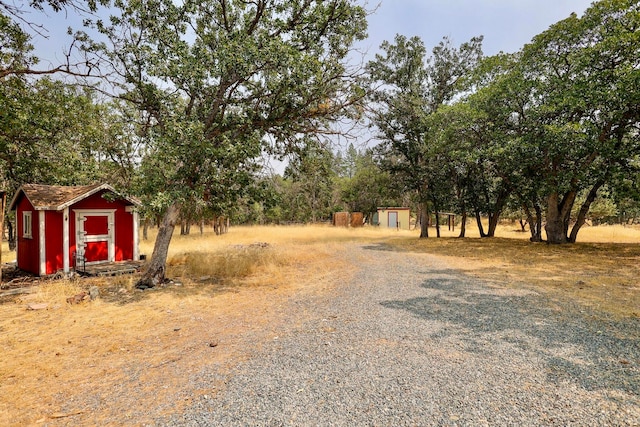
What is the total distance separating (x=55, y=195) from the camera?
10.6 meters

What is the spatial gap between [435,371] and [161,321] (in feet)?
15.7

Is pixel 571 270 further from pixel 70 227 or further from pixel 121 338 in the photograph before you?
pixel 70 227

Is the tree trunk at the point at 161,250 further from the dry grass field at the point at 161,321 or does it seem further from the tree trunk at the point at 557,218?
the tree trunk at the point at 557,218

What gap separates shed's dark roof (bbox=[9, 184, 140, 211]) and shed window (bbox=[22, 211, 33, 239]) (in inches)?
29.5

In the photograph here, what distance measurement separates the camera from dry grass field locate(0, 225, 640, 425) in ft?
10.9

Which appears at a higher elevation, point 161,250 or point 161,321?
point 161,250

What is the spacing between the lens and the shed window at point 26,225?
10.9 m

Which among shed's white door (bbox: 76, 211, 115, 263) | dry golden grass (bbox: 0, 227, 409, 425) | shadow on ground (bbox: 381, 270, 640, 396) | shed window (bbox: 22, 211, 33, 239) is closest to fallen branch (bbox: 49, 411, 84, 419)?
dry golden grass (bbox: 0, 227, 409, 425)

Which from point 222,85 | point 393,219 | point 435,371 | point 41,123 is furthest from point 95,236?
point 393,219

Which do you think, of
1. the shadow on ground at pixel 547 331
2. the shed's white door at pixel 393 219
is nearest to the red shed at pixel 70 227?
the shadow on ground at pixel 547 331

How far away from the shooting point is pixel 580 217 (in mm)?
15961

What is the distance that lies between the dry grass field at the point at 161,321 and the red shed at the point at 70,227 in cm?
120

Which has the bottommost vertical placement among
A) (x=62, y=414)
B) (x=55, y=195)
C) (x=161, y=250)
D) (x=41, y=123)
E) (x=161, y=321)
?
(x=161, y=321)

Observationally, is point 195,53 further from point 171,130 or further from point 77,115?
point 77,115
